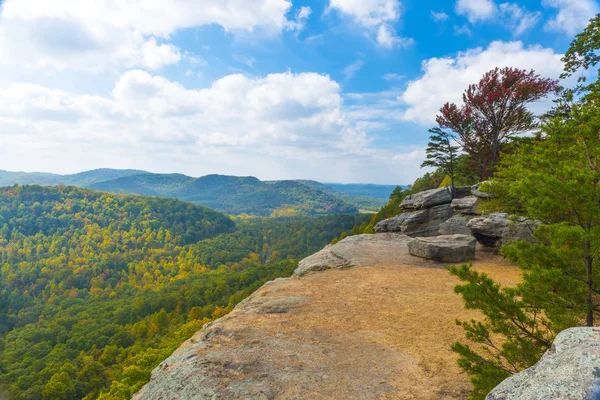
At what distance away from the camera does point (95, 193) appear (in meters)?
194

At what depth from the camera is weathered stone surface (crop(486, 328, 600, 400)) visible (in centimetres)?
249

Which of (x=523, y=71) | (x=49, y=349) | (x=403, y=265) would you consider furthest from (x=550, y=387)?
(x=49, y=349)

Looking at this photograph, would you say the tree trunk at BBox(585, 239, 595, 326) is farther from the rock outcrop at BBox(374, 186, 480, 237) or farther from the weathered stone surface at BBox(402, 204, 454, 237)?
the weathered stone surface at BBox(402, 204, 454, 237)

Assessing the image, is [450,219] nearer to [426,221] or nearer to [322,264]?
[426,221]

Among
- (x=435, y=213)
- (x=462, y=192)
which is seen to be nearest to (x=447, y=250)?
(x=435, y=213)

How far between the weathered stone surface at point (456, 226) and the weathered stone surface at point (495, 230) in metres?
1.30

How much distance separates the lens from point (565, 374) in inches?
104

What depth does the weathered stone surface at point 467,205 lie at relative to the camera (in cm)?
2058

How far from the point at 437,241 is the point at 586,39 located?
13113 mm

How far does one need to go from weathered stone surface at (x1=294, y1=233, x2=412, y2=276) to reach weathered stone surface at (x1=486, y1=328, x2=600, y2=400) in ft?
41.3

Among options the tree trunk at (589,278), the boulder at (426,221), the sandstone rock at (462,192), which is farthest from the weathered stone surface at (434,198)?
the tree trunk at (589,278)

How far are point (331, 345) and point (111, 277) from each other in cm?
13372

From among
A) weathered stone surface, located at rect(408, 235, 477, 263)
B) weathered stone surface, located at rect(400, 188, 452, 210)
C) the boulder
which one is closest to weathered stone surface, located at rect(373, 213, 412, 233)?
the boulder

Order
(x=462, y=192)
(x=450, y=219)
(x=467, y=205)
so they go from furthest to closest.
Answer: (x=462, y=192) < (x=450, y=219) < (x=467, y=205)
